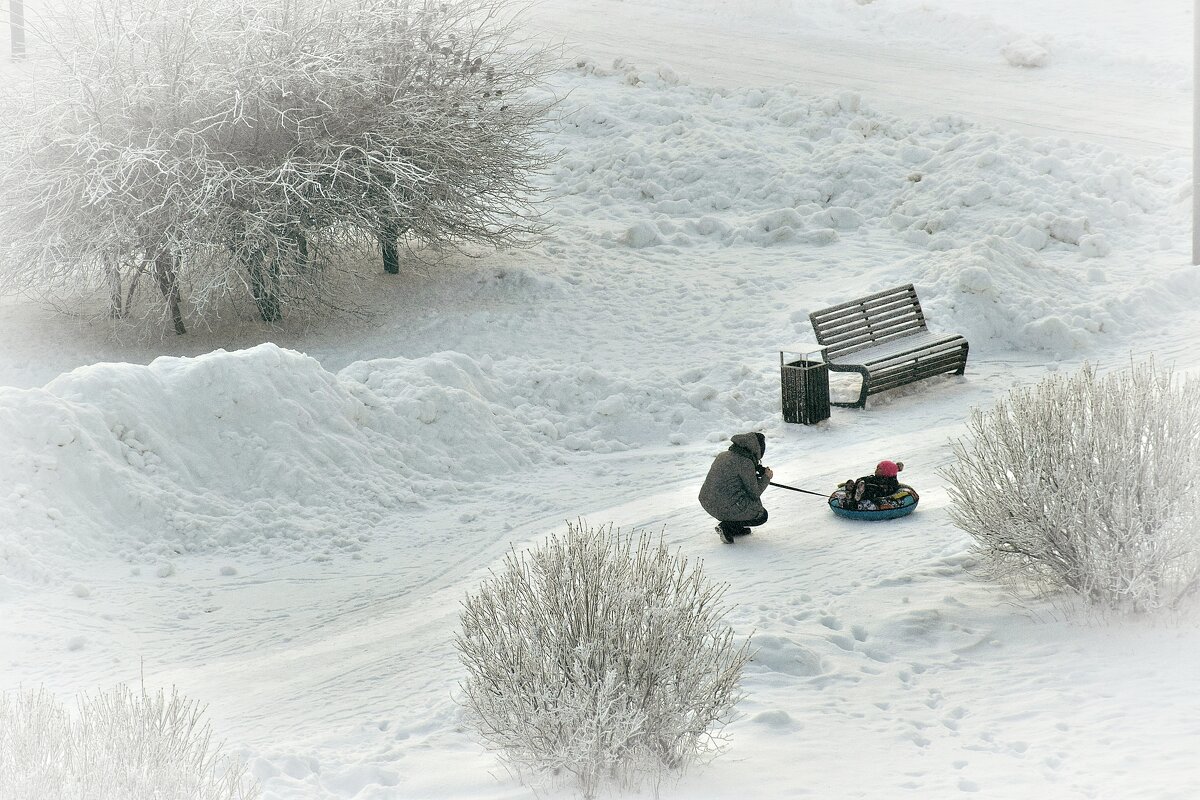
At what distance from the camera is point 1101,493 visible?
232 inches

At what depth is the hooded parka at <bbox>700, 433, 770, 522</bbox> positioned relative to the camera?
7484 mm

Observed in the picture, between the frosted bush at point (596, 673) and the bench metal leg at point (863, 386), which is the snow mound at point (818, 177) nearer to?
the bench metal leg at point (863, 386)

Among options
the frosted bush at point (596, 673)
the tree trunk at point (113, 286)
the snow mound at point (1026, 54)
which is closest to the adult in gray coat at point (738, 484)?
the frosted bush at point (596, 673)

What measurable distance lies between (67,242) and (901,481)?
28.5 ft

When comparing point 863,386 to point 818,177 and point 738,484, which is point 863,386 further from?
point 818,177

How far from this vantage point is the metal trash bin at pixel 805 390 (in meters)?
10.1

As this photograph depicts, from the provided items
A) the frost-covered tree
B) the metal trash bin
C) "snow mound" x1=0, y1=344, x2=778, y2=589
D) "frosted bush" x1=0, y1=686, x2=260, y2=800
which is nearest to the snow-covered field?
"snow mound" x1=0, y1=344, x2=778, y2=589

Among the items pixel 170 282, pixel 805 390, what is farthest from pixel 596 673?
pixel 170 282

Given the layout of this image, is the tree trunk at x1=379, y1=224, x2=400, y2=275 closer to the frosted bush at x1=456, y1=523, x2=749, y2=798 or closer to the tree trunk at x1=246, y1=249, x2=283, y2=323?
the tree trunk at x1=246, y1=249, x2=283, y2=323

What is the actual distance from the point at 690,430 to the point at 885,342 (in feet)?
6.87

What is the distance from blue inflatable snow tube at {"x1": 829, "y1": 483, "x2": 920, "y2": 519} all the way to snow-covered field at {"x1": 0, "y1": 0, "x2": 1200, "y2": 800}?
0.10 metres

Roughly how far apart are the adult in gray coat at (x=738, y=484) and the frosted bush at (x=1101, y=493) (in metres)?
1.48

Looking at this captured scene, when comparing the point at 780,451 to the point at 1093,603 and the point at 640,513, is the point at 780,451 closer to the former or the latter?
the point at 640,513

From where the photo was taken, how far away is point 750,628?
244 inches
